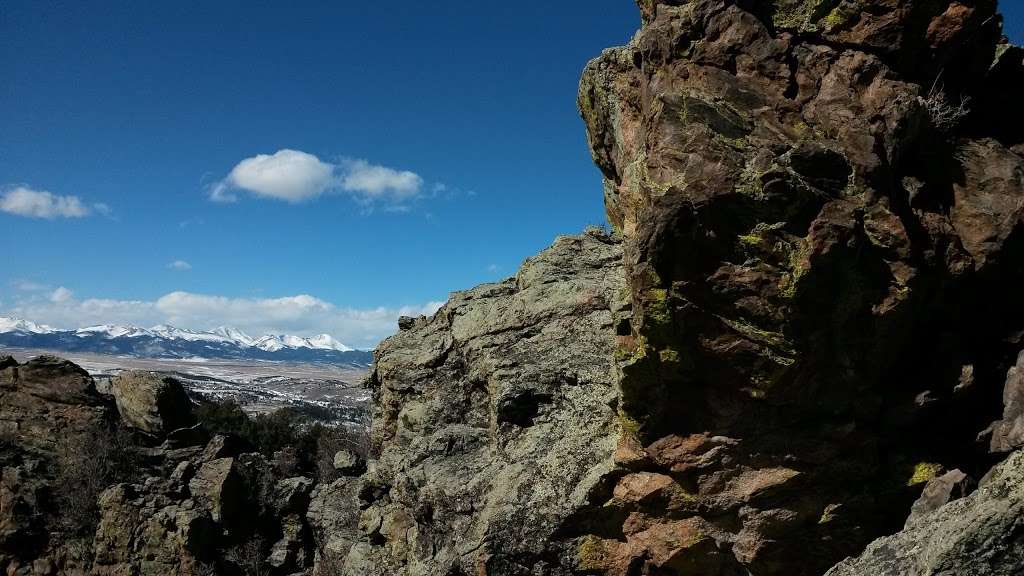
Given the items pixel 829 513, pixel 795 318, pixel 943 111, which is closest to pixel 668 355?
pixel 795 318

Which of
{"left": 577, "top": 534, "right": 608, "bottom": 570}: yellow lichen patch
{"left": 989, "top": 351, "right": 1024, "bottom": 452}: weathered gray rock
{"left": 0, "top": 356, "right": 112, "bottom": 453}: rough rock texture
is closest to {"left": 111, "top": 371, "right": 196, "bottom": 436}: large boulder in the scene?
{"left": 0, "top": 356, "right": 112, "bottom": 453}: rough rock texture

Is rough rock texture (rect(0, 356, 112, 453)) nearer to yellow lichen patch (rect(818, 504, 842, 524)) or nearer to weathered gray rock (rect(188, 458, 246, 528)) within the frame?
weathered gray rock (rect(188, 458, 246, 528))

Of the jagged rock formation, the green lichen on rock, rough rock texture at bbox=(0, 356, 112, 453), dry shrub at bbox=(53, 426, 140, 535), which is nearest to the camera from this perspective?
the green lichen on rock

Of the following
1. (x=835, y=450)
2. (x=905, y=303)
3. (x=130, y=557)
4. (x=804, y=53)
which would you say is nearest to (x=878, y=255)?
(x=905, y=303)

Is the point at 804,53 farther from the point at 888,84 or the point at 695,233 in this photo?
the point at 695,233

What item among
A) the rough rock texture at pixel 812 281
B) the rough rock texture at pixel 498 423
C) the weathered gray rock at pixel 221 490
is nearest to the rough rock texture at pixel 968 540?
the rough rock texture at pixel 812 281

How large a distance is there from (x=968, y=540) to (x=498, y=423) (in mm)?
11035

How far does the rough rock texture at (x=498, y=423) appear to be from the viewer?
47.8 feet

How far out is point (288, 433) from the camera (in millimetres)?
58875

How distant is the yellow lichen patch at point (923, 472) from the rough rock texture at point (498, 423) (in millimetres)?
6067

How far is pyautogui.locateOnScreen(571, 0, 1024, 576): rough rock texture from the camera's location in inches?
458

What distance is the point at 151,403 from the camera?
3675cm

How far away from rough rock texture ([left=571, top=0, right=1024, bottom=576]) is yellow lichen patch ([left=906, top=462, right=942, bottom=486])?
0.03m

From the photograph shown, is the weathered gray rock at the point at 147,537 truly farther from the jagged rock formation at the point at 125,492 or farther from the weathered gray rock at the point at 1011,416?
the weathered gray rock at the point at 1011,416
